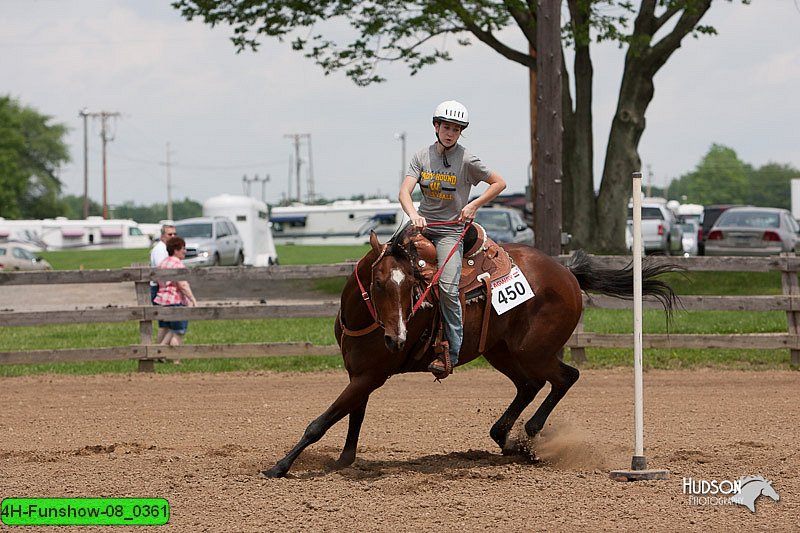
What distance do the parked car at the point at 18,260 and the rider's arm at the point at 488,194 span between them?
35.4 metres

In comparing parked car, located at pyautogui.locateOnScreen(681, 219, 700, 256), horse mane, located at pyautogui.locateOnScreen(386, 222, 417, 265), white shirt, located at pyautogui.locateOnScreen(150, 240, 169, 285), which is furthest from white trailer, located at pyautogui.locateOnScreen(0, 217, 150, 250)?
horse mane, located at pyautogui.locateOnScreen(386, 222, 417, 265)

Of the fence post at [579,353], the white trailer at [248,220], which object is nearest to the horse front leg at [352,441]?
the fence post at [579,353]

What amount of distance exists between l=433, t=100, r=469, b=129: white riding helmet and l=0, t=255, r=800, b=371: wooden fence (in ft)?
21.2

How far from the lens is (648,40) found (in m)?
21.5

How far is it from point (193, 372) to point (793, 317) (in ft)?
24.9

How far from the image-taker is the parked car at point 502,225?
2661 centimetres

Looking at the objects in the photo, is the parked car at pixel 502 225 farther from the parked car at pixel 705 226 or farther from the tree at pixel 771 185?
the tree at pixel 771 185

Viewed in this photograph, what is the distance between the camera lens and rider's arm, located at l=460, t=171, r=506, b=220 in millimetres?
7352

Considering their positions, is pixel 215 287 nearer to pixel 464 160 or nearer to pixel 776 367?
pixel 776 367

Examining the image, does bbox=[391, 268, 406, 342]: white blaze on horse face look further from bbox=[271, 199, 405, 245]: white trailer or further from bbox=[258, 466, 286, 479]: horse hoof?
bbox=[271, 199, 405, 245]: white trailer

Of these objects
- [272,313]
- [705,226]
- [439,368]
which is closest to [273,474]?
[439,368]

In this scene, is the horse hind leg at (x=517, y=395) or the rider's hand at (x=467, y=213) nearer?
the rider's hand at (x=467, y=213)

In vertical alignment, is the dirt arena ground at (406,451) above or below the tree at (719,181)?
below

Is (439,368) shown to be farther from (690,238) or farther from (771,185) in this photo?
(771,185)
